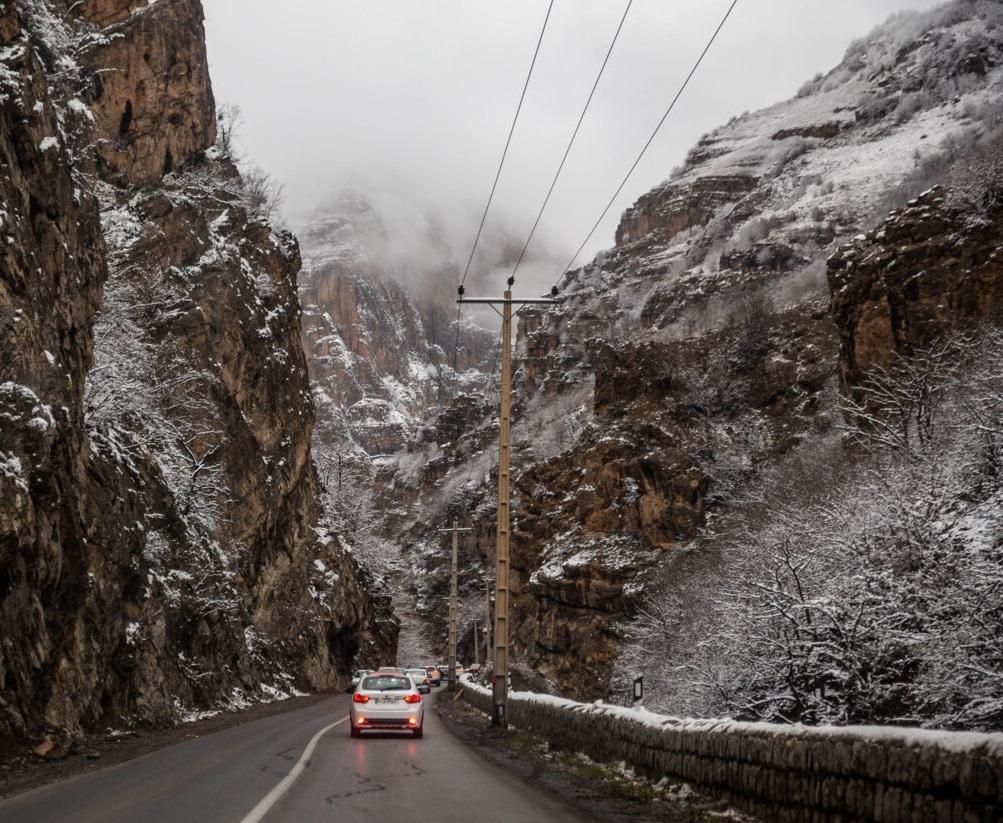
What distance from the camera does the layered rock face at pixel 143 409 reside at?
16688 millimetres

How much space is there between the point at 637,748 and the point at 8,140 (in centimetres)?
1711

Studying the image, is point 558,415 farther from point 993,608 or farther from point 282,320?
point 993,608

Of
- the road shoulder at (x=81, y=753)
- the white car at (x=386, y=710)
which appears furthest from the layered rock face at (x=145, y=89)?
the white car at (x=386, y=710)

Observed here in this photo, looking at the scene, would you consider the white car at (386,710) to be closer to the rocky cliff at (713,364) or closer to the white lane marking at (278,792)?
the white lane marking at (278,792)

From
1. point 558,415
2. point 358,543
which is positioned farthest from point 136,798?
point 558,415

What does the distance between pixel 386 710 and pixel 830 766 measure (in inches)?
521

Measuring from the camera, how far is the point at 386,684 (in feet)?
63.8

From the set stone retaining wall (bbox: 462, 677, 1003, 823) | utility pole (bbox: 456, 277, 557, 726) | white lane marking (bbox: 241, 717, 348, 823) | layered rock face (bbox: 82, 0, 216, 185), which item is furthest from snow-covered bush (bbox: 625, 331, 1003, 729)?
layered rock face (bbox: 82, 0, 216, 185)

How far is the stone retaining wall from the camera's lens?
5.37m

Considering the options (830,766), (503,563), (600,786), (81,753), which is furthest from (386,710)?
(830,766)

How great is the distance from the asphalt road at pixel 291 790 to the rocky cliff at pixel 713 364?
51.3 ft

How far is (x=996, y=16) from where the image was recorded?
142 meters

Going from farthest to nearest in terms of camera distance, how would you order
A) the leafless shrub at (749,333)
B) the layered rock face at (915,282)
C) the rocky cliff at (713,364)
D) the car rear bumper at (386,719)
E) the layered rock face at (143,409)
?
1. the leafless shrub at (749,333)
2. the rocky cliff at (713,364)
3. the layered rock face at (915,282)
4. the car rear bumper at (386,719)
5. the layered rock face at (143,409)

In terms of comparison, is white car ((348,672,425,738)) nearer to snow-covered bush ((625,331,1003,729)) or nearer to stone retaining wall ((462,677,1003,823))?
snow-covered bush ((625,331,1003,729))
